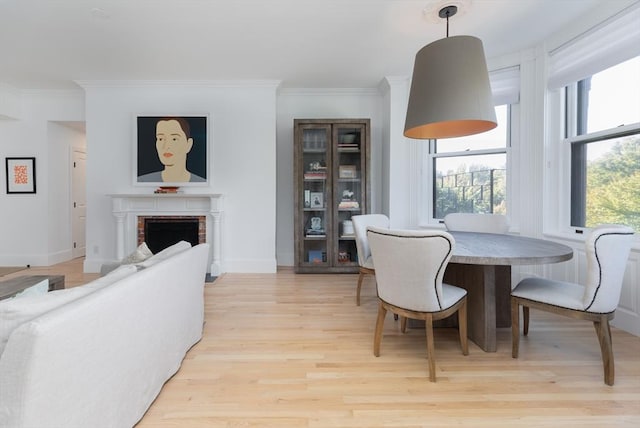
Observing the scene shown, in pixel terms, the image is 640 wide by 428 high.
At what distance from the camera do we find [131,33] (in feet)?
9.40

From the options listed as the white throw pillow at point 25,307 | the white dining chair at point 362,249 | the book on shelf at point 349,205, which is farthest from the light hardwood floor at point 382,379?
the book on shelf at point 349,205

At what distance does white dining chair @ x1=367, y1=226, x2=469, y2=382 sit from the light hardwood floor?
0.85 ft

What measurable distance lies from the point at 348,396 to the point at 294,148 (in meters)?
3.09

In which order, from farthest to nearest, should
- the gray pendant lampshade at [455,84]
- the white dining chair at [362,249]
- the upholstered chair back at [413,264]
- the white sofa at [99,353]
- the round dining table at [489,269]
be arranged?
the white dining chair at [362,249] < the gray pendant lampshade at [455,84] < the round dining table at [489,269] < the upholstered chair back at [413,264] < the white sofa at [99,353]

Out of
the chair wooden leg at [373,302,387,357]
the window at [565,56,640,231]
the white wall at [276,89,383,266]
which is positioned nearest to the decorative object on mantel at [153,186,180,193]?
the white wall at [276,89,383,266]

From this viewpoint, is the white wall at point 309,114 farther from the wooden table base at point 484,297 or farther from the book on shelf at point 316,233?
the wooden table base at point 484,297

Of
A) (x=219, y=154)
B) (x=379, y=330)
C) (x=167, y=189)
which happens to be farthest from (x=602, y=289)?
(x=167, y=189)

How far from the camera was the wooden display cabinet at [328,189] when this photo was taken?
13.2 ft

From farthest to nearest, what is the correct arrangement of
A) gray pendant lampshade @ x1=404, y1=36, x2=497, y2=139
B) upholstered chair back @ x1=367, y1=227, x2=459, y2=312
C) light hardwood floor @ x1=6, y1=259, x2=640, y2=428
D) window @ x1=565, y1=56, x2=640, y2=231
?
1. window @ x1=565, y1=56, x2=640, y2=231
2. gray pendant lampshade @ x1=404, y1=36, x2=497, y2=139
3. upholstered chair back @ x1=367, y1=227, x2=459, y2=312
4. light hardwood floor @ x1=6, y1=259, x2=640, y2=428

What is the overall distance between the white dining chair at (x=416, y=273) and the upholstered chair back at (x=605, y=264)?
65 cm

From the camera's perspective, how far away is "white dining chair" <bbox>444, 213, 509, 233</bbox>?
2.81 m

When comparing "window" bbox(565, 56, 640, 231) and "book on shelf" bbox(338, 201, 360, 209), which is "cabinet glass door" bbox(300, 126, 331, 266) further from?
"window" bbox(565, 56, 640, 231)

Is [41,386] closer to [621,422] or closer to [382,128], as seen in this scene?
[621,422]

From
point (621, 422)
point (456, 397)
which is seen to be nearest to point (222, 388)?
point (456, 397)
